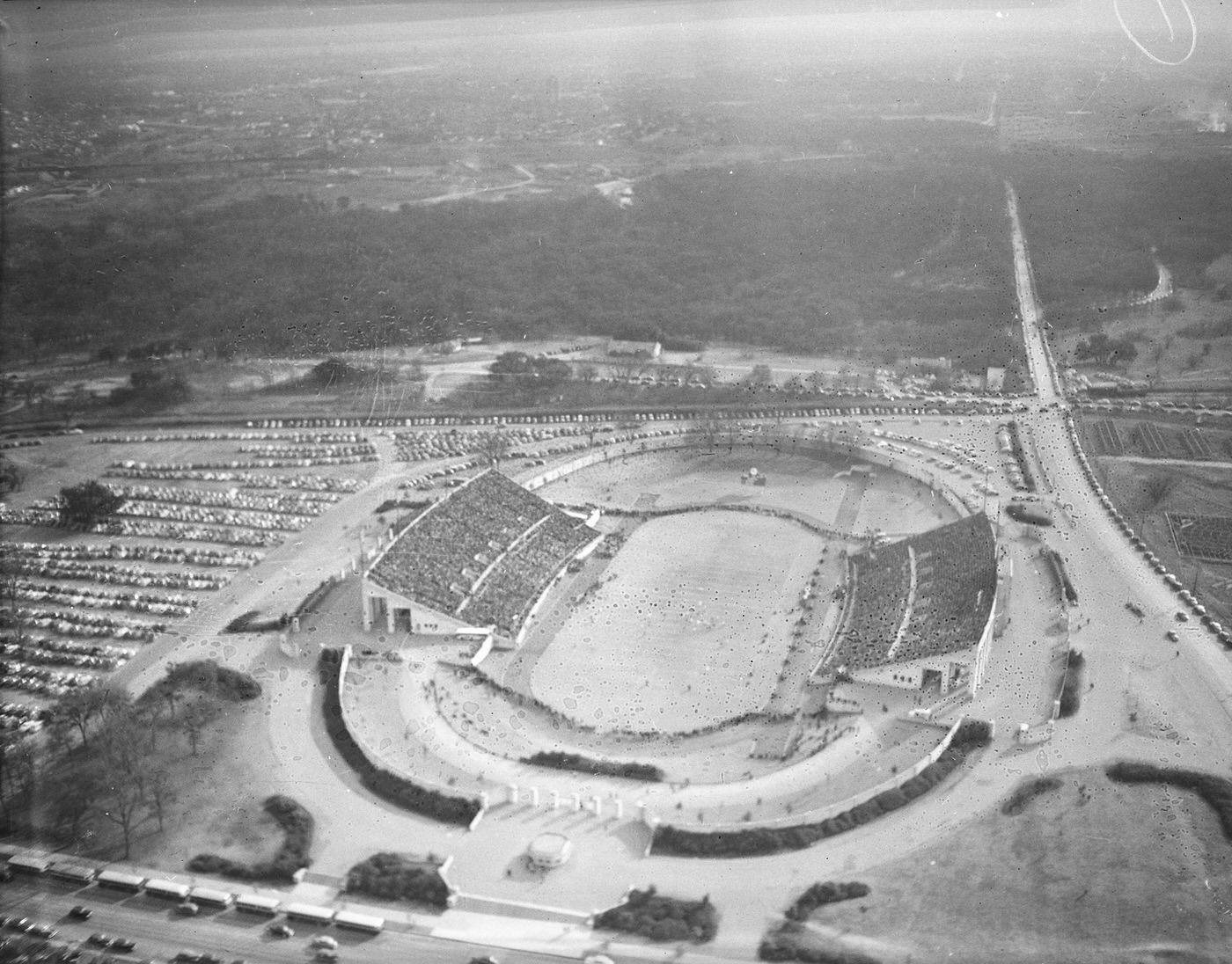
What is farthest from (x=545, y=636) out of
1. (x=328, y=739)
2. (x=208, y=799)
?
(x=208, y=799)

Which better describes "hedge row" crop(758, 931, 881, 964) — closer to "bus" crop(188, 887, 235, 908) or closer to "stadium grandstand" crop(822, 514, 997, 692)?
"bus" crop(188, 887, 235, 908)

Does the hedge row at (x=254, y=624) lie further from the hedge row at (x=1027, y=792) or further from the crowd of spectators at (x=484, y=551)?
the hedge row at (x=1027, y=792)

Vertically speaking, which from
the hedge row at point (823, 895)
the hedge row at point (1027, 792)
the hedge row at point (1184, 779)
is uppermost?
the hedge row at point (1184, 779)

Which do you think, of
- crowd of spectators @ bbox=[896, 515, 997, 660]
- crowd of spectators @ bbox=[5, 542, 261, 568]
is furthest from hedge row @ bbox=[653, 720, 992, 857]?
crowd of spectators @ bbox=[5, 542, 261, 568]

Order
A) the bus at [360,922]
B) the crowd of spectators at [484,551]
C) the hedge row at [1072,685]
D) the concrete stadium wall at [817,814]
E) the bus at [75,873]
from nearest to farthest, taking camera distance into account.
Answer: the bus at [360,922], the bus at [75,873], the concrete stadium wall at [817,814], the hedge row at [1072,685], the crowd of spectators at [484,551]

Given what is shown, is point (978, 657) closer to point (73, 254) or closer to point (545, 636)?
point (545, 636)

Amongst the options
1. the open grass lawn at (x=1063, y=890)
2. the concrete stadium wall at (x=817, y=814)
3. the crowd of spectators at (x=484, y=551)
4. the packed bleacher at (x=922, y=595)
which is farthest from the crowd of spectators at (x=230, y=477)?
the open grass lawn at (x=1063, y=890)
